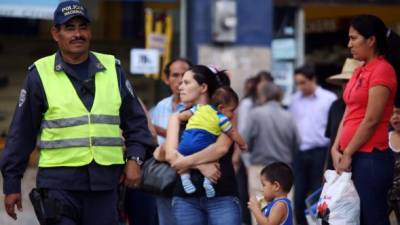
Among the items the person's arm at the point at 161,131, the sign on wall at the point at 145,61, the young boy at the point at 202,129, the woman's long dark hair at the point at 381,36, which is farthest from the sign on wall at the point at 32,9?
the woman's long dark hair at the point at 381,36

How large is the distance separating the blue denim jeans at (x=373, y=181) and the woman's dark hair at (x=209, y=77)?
130cm

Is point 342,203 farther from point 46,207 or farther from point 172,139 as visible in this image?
point 46,207

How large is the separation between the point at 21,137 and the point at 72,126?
323 mm

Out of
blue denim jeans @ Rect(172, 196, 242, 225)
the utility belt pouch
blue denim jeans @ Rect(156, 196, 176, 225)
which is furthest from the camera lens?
blue denim jeans @ Rect(156, 196, 176, 225)

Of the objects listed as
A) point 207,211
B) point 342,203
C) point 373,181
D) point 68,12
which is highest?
point 68,12

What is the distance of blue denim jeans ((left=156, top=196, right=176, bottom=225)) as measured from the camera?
7.81 meters

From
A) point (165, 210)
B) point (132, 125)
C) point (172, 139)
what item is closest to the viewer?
point (132, 125)

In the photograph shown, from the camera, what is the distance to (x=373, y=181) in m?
6.82

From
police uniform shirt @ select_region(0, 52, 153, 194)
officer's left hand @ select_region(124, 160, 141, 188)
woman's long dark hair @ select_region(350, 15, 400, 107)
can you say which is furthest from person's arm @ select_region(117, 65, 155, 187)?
woman's long dark hair @ select_region(350, 15, 400, 107)

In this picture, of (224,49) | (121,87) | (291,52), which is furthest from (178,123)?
(291,52)

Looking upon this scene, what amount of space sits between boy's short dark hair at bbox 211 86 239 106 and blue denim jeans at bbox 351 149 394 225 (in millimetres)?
1141

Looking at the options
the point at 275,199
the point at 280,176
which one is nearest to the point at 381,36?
the point at 280,176

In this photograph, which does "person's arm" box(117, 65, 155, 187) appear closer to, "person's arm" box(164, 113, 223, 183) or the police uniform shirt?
the police uniform shirt

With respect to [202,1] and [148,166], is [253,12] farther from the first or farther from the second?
[148,166]
